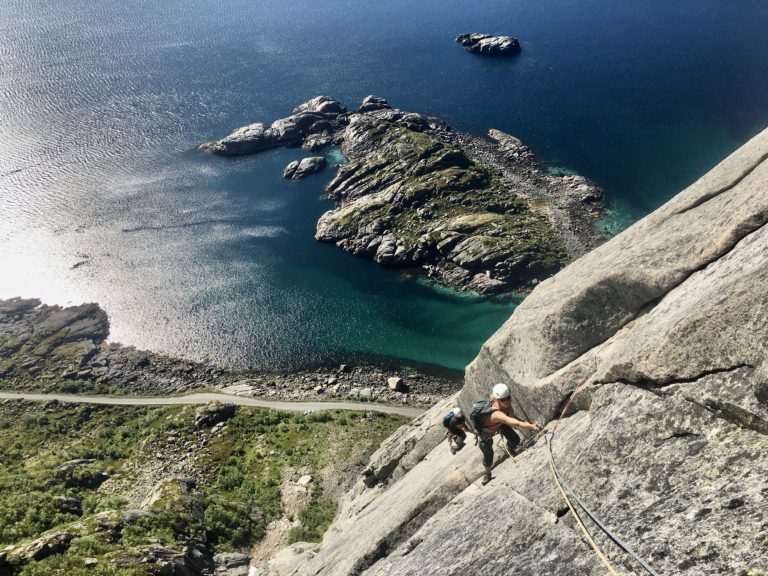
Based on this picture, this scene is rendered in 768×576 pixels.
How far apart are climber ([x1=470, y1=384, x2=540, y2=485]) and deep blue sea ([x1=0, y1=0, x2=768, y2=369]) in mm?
57005

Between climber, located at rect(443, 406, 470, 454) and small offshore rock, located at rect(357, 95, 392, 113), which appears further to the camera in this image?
small offshore rock, located at rect(357, 95, 392, 113)

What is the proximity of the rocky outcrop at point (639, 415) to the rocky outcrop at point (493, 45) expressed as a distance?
166912mm

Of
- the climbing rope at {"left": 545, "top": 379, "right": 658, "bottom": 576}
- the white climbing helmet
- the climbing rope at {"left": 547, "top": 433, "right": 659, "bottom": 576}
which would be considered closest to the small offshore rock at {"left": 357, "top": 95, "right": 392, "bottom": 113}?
the white climbing helmet

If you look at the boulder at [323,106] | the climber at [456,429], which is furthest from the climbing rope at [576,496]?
the boulder at [323,106]

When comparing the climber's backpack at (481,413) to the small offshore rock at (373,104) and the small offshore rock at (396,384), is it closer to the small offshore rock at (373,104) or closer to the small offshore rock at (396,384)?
the small offshore rock at (396,384)

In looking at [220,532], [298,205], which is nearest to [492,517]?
[220,532]

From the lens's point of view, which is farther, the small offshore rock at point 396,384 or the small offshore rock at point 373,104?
the small offshore rock at point 373,104

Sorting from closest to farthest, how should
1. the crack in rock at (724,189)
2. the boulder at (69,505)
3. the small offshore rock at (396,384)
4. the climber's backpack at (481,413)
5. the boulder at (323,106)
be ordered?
the climber's backpack at (481,413)
the crack in rock at (724,189)
the boulder at (69,505)
the small offshore rock at (396,384)
the boulder at (323,106)

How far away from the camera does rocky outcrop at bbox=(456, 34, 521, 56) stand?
165 meters

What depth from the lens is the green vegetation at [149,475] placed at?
2958 centimetres

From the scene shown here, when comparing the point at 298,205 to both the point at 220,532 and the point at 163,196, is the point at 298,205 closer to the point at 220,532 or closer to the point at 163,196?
the point at 163,196

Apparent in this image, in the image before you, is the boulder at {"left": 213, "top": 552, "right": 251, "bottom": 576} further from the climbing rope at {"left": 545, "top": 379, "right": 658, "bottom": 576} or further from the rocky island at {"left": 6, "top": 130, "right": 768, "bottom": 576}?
the climbing rope at {"left": 545, "top": 379, "right": 658, "bottom": 576}

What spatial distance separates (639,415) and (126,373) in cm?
7940

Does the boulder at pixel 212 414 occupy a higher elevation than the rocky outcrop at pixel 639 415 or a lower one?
lower
